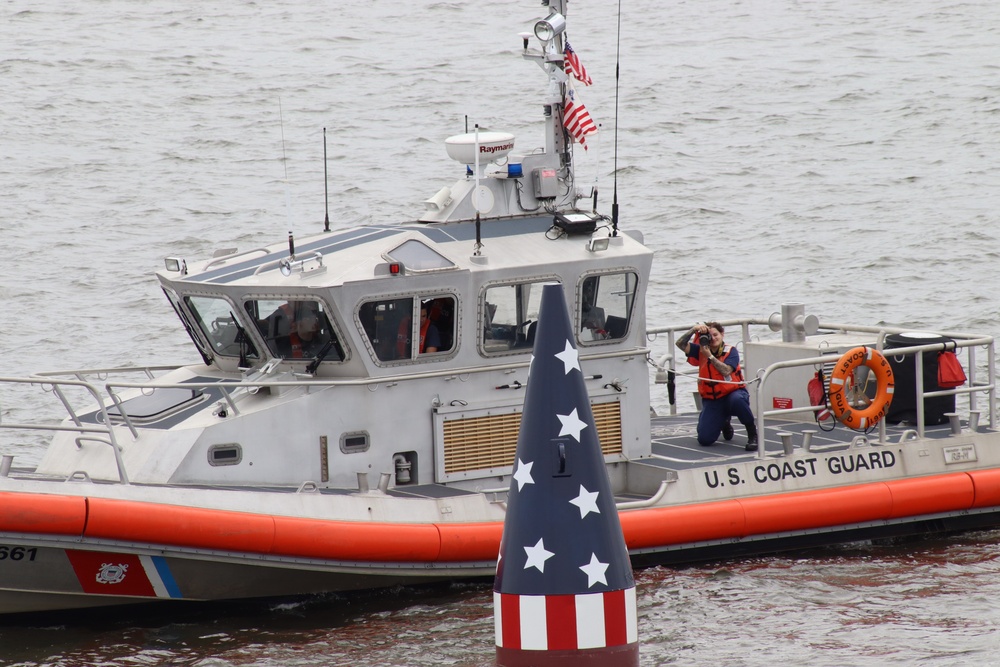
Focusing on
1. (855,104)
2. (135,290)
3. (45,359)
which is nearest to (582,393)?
(45,359)

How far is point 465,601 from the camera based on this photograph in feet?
29.4

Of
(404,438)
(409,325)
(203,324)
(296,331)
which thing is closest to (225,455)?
(296,331)

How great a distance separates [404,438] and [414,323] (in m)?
0.76

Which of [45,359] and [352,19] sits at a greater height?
[352,19]

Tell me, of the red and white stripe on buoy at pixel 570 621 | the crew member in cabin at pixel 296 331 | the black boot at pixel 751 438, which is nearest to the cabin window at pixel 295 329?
the crew member in cabin at pixel 296 331

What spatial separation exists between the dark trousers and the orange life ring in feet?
2.06

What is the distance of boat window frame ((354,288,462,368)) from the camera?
875 centimetres

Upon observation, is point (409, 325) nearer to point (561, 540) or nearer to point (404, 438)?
point (404, 438)

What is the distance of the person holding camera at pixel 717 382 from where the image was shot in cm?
991

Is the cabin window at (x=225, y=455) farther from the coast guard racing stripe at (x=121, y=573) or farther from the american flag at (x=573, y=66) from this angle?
the american flag at (x=573, y=66)

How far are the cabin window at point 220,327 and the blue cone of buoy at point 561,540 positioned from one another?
402 cm

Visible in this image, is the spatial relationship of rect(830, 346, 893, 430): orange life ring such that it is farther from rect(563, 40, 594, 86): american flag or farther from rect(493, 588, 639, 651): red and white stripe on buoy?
rect(493, 588, 639, 651): red and white stripe on buoy

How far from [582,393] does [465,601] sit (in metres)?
3.88

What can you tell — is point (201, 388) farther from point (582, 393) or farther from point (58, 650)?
point (582, 393)
